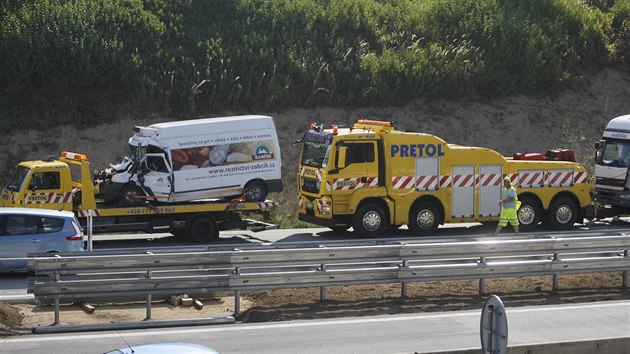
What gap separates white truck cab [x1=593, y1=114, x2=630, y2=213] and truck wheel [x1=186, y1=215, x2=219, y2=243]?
11018 millimetres

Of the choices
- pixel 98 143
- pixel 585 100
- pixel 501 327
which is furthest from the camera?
pixel 585 100

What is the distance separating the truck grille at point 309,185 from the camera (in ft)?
83.7

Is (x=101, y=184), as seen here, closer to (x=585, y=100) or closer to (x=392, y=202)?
(x=392, y=202)

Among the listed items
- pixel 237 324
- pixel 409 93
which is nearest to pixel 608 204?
pixel 409 93

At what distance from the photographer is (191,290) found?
15711 millimetres

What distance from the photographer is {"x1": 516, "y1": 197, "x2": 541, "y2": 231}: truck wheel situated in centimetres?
2722

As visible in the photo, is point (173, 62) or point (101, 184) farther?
point (173, 62)

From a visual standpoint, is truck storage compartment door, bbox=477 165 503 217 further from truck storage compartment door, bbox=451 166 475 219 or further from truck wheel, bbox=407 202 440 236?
truck wheel, bbox=407 202 440 236

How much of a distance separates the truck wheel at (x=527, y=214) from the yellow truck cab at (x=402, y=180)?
0.03 meters

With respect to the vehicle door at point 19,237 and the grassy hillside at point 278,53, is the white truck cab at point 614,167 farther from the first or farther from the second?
the vehicle door at point 19,237

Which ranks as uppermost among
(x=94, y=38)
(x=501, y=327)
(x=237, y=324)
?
(x=94, y=38)

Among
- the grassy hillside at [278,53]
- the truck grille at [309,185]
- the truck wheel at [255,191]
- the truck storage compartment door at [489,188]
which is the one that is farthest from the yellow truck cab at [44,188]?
the truck storage compartment door at [489,188]

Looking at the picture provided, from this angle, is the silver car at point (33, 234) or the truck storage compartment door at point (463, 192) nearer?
the silver car at point (33, 234)

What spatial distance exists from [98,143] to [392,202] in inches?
415
